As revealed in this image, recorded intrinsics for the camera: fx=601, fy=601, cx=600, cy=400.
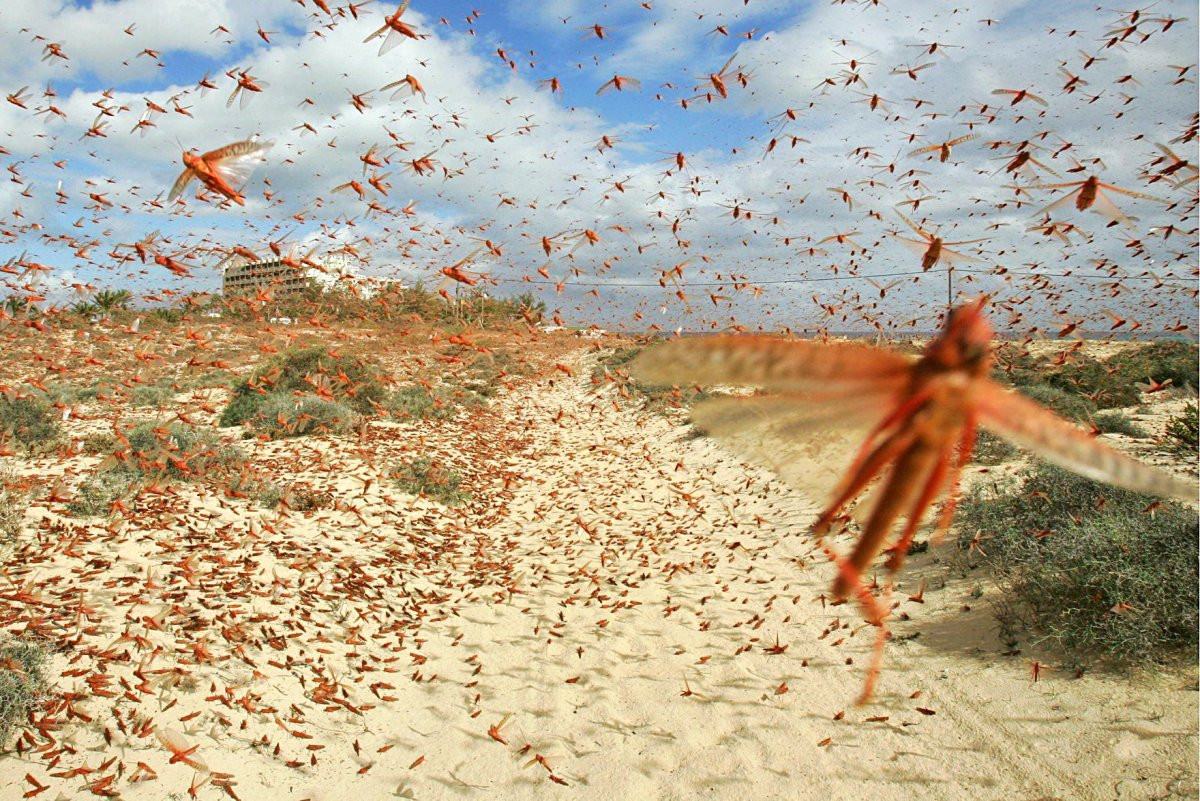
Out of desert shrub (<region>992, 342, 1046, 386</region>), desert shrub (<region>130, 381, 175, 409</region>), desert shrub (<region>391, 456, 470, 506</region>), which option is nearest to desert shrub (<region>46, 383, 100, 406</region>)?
desert shrub (<region>130, 381, 175, 409</region>)

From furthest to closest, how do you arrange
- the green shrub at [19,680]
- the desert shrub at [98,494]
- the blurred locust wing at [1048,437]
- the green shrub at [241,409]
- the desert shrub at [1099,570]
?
1. the green shrub at [241,409]
2. the desert shrub at [98,494]
3. the desert shrub at [1099,570]
4. the green shrub at [19,680]
5. the blurred locust wing at [1048,437]

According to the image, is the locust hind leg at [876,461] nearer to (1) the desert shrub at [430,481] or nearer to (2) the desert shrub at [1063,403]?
(1) the desert shrub at [430,481]

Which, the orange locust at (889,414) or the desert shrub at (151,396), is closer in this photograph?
the orange locust at (889,414)

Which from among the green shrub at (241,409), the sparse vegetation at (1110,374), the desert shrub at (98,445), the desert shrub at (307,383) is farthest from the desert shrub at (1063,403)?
the desert shrub at (98,445)

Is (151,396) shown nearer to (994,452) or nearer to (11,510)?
(11,510)

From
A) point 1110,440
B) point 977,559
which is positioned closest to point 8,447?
point 977,559

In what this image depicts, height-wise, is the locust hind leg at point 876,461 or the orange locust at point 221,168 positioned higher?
the orange locust at point 221,168

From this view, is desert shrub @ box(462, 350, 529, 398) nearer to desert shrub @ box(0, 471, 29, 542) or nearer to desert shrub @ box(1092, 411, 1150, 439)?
desert shrub @ box(0, 471, 29, 542)

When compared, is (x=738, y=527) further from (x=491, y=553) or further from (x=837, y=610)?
(x=491, y=553)
